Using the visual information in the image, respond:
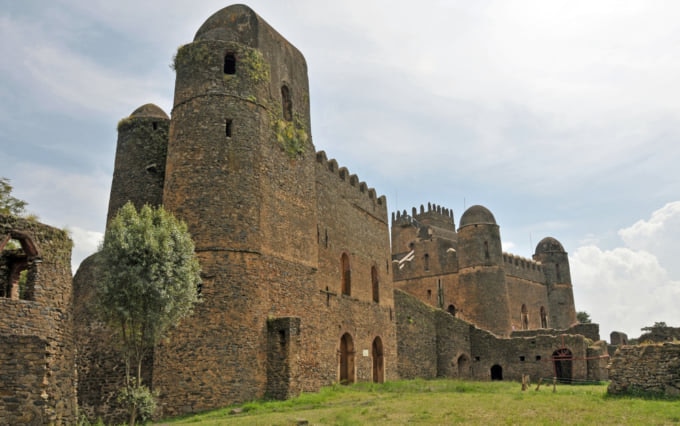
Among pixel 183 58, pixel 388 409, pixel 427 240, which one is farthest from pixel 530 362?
pixel 183 58

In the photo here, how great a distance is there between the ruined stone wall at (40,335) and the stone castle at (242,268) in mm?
34

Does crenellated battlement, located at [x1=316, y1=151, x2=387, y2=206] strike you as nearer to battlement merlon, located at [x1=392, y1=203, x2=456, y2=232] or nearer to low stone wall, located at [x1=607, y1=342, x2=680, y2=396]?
low stone wall, located at [x1=607, y1=342, x2=680, y2=396]

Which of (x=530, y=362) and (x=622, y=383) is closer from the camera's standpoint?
(x=622, y=383)

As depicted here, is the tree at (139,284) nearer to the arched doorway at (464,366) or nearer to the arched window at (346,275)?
the arched window at (346,275)

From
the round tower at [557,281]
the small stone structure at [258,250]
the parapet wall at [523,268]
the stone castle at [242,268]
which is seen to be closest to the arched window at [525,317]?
the parapet wall at [523,268]

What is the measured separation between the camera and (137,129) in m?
22.0

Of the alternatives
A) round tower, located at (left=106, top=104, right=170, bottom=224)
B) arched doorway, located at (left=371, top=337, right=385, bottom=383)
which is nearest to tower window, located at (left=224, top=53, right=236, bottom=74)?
round tower, located at (left=106, top=104, right=170, bottom=224)

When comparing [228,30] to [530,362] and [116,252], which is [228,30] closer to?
[116,252]

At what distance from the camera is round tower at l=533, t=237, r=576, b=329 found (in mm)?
49562

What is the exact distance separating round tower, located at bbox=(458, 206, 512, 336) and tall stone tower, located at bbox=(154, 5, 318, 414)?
1844 centimetres

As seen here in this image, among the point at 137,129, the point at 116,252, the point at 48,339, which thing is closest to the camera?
the point at 48,339

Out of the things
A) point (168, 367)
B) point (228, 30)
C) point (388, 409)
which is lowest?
point (388, 409)

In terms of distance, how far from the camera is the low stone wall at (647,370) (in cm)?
1683

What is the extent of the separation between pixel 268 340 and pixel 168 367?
3245mm
